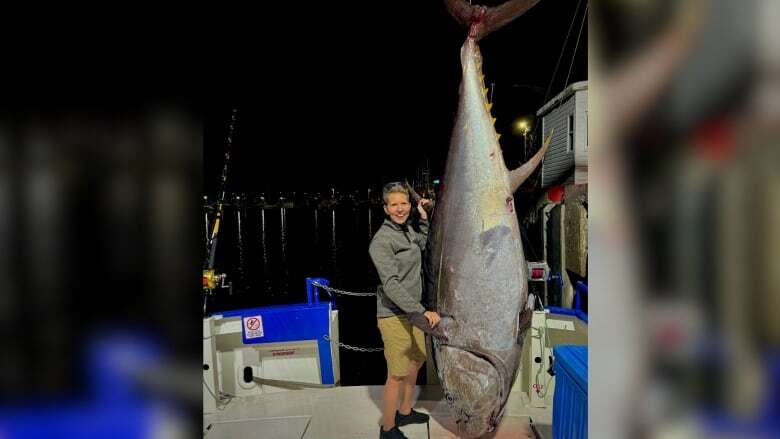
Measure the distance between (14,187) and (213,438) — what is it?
3.00m

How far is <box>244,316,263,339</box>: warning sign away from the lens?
3738 mm

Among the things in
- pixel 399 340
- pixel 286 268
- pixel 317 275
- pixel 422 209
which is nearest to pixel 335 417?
pixel 399 340

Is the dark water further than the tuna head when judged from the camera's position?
Yes

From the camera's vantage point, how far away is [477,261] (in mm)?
2135

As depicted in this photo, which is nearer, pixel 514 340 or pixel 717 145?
pixel 717 145

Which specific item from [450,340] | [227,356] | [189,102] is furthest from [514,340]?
[227,356]

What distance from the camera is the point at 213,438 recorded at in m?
3.08

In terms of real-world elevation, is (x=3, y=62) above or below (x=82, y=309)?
above

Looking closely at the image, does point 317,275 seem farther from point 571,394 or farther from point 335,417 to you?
point 571,394

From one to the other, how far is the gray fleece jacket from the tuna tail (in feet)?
3.84

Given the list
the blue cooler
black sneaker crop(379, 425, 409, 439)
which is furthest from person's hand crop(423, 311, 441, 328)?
black sneaker crop(379, 425, 409, 439)

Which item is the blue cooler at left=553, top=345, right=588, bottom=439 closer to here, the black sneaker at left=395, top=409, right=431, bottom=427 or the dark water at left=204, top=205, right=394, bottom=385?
the black sneaker at left=395, top=409, right=431, bottom=427

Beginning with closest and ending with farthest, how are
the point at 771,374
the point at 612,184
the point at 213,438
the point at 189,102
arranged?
the point at 771,374 → the point at 612,184 → the point at 189,102 → the point at 213,438

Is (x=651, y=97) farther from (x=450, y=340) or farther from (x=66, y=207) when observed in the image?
(x=450, y=340)
